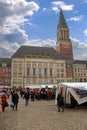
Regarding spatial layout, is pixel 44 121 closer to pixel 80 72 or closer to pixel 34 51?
pixel 34 51

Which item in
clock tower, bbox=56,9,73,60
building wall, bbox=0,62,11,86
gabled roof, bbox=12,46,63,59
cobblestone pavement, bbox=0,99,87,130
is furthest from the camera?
clock tower, bbox=56,9,73,60

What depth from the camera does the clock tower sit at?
408 ft

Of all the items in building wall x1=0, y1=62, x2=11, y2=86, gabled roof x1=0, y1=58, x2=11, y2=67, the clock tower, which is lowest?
building wall x1=0, y1=62, x2=11, y2=86

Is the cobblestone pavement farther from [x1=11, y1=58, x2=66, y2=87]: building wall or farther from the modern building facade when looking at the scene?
the modern building facade

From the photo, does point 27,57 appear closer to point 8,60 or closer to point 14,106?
point 8,60

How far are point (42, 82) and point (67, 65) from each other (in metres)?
17.6

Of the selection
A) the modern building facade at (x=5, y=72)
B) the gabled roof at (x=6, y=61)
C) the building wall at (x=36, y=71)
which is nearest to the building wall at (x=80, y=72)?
the building wall at (x=36, y=71)

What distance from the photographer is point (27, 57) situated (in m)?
99.2

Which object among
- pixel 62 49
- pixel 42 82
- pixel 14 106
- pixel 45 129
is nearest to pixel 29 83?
pixel 42 82

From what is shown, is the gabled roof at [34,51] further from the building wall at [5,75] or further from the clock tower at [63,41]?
the clock tower at [63,41]

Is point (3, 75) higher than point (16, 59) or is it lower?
lower

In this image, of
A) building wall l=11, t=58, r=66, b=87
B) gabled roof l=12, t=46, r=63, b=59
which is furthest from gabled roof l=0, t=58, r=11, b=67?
gabled roof l=12, t=46, r=63, b=59

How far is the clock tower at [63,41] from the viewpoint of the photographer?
124 meters

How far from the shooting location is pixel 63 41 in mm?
125938
